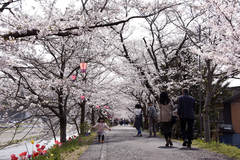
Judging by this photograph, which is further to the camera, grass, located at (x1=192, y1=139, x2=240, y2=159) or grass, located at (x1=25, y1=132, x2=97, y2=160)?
grass, located at (x1=192, y1=139, x2=240, y2=159)

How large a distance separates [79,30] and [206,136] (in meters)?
6.75

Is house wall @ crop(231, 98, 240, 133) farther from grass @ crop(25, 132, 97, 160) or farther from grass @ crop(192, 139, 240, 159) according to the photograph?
grass @ crop(25, 132, 97, 160)

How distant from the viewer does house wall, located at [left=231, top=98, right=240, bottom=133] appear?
25.1m

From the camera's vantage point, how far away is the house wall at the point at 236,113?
25061mm

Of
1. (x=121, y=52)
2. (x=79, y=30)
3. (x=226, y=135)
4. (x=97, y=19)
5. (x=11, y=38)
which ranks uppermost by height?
(x=121, y=52)

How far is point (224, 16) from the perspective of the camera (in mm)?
6816

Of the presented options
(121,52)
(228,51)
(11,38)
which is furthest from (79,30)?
(121,52)

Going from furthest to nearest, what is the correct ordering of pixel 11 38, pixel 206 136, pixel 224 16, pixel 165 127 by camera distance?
pixel 206 136 → pixel 165 127 → pixel 224 16 → pixel 11 38

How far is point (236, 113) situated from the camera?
2534 cm

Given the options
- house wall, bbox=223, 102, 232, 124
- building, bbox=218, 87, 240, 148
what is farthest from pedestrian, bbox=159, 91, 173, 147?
house wall, bbox=223, 102, 232, 124

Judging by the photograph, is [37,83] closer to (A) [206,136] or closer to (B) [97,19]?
(B) [97,19]

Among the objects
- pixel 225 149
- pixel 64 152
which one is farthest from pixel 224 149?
pixel 64 152

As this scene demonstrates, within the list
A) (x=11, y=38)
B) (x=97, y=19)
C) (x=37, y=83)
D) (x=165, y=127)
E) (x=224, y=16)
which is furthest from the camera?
(x=37, y=83)

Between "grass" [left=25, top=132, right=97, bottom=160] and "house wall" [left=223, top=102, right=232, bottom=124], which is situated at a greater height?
"house wall" [left=223, top=102, right=232, bottom=124]
